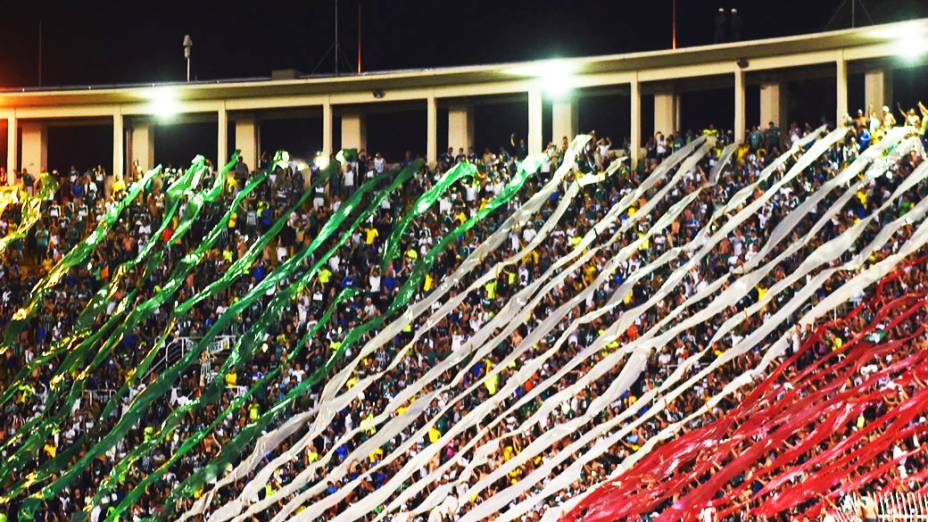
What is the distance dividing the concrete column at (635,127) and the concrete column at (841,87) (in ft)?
9.21

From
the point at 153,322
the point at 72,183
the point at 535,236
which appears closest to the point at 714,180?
the point at 535,236

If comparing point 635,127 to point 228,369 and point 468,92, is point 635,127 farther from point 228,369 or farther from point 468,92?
point 228,369

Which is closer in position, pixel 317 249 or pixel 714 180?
pixel 714 180

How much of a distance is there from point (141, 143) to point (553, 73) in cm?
740

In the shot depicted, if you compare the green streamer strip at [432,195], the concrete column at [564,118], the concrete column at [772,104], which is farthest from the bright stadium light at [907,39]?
the green streamer strip at [432,195]

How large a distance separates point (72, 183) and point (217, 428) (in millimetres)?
6294

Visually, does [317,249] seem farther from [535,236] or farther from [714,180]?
[714,180]

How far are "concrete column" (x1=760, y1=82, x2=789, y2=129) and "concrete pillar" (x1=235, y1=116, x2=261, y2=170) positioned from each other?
8309mm

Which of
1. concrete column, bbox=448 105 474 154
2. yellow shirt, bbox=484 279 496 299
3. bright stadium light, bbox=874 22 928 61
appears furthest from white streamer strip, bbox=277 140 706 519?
concrete column, bbox=448 105 474 154

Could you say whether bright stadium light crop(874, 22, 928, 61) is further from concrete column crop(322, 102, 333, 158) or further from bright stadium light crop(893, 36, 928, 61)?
concrete column crop(322, 102, 333, 158)

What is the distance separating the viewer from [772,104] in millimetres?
22953

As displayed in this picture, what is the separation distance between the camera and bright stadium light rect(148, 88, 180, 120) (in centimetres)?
2659

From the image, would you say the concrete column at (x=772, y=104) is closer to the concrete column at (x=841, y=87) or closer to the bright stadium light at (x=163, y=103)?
the concrete column at (x=841, y=87)

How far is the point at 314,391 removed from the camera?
21422mm
